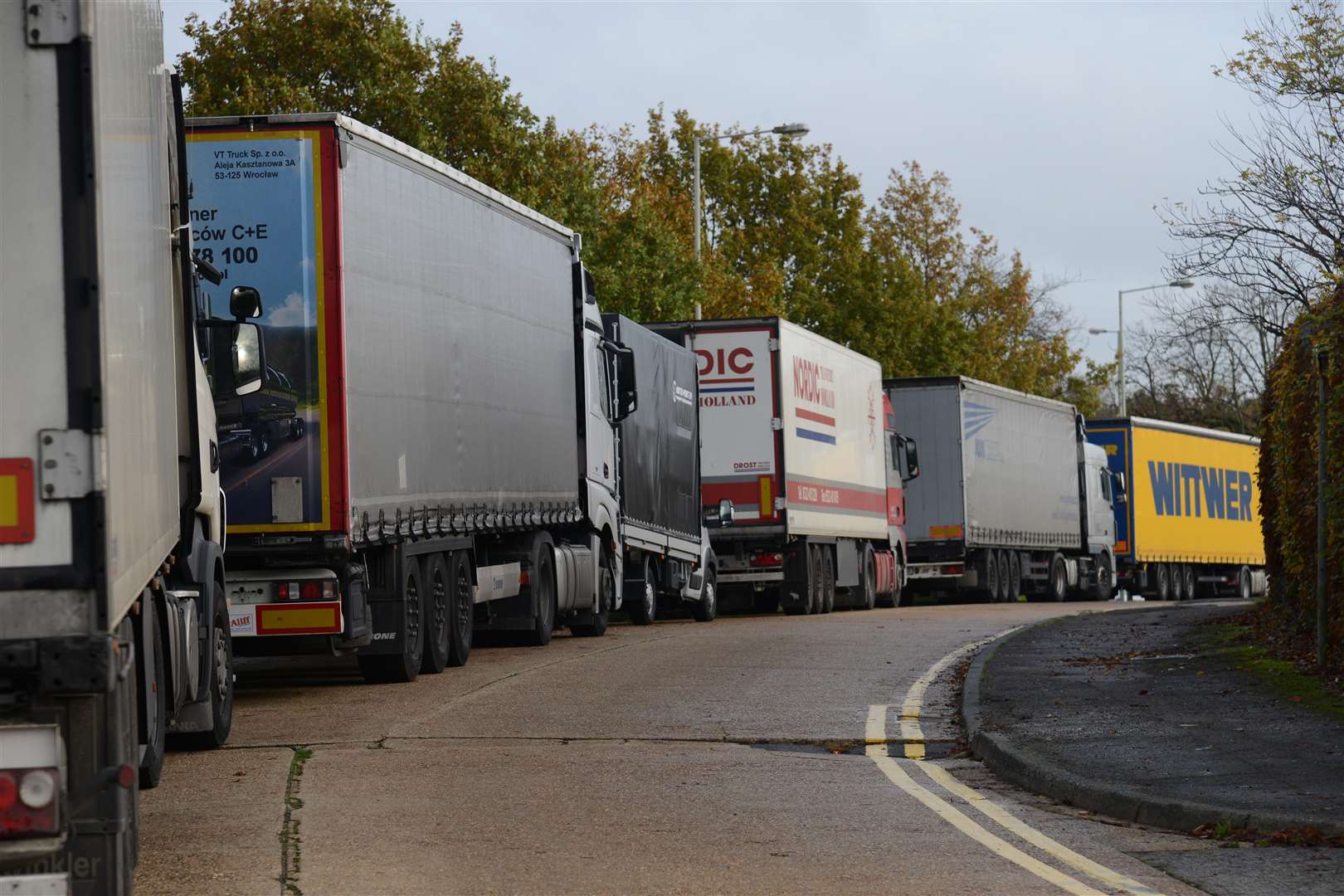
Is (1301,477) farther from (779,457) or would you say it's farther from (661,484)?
(779,457)

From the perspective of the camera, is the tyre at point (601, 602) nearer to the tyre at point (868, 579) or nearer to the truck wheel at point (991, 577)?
the tyre at point (868, 579)

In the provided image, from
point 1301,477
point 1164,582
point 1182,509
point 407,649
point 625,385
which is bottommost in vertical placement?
point 1164,582

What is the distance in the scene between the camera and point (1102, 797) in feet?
30.3

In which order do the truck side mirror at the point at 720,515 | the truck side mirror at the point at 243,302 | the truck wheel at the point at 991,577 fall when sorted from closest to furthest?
the truck side mirror at the point at 243,302, the truck side mirror at the point at 720,515, the truck wheel at the point at 991,577

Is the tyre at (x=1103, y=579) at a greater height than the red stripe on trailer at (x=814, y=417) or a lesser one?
lesser

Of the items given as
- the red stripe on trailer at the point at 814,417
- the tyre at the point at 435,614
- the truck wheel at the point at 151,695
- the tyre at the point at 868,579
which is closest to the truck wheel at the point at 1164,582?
the tyre at the point at 868,579

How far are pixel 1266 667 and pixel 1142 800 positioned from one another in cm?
668

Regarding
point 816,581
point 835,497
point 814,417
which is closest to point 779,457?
point 814,417

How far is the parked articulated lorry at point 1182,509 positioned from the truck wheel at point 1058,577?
3.57m

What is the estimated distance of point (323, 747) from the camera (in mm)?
11555

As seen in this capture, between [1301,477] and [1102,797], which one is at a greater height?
[1301,477]

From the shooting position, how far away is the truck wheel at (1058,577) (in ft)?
144

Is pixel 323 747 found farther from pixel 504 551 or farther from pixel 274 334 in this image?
pixel 504 551

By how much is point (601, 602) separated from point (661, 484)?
10.5ft
